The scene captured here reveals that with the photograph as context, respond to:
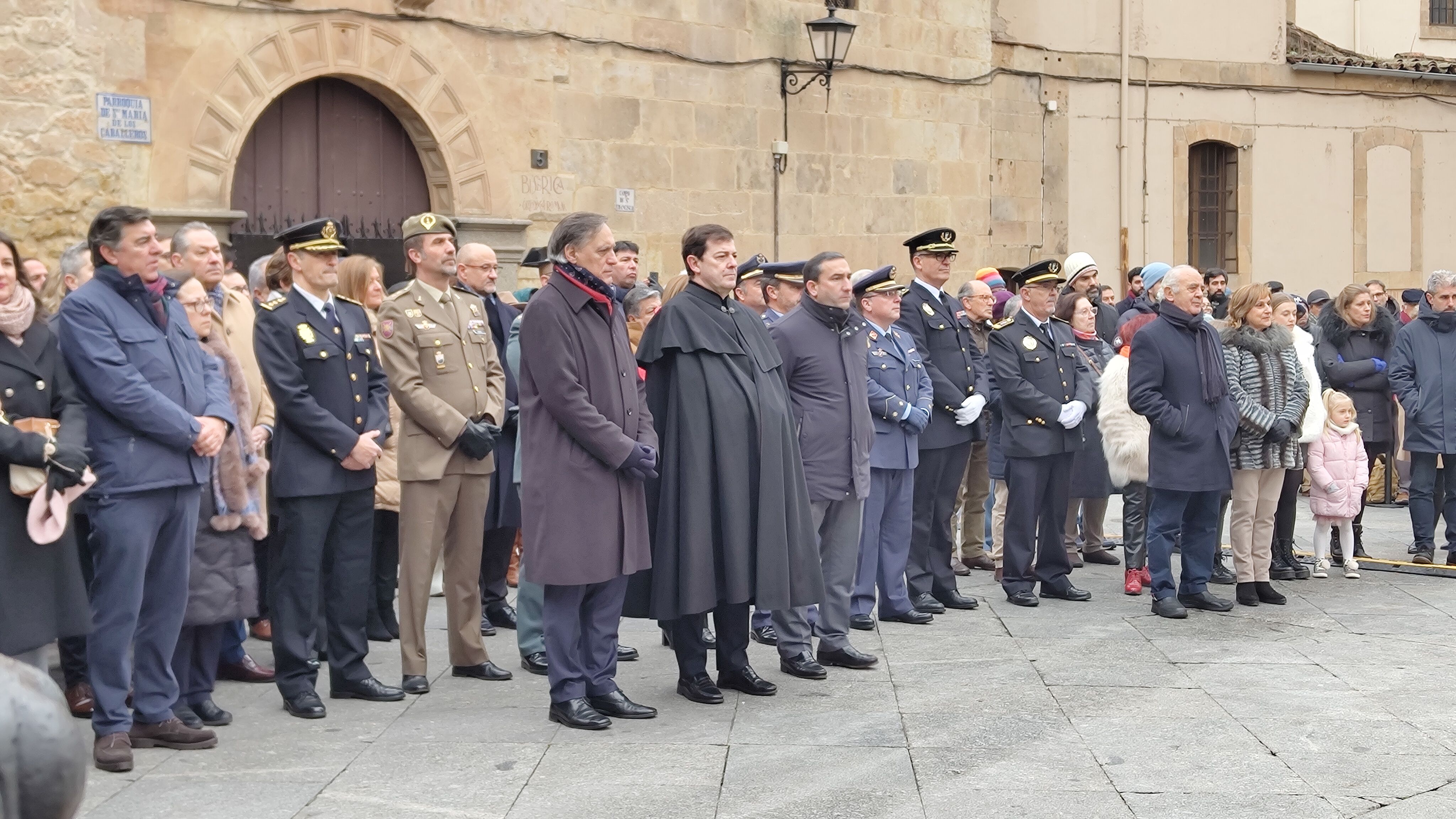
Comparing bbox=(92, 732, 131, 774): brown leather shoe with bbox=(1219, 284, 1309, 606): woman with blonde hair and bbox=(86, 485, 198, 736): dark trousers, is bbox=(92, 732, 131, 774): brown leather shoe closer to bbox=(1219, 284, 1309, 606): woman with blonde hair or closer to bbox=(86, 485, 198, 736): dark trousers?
A: bbox=(86, 485, 198, 736): dark trousers

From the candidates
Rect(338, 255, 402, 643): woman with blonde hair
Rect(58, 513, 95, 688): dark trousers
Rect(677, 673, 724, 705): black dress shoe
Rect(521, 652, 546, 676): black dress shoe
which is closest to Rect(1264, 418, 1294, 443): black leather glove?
Rect(677, 673, 724, 705): black dress shoe

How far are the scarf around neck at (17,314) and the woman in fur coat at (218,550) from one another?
85 centimetres

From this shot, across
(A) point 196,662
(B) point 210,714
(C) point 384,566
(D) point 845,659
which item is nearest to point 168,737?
(B) point 210,714

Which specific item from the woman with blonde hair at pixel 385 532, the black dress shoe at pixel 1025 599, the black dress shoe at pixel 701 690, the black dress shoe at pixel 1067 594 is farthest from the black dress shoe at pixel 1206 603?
the woman with blonde hair at pixel 385 532

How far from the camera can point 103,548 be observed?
5.64 metres

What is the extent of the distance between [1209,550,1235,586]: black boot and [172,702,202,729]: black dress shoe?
20.4 ft

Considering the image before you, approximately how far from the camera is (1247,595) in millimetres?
9141

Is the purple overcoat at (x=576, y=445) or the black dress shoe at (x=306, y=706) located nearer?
the purple overcoat at (x=576, y=445)

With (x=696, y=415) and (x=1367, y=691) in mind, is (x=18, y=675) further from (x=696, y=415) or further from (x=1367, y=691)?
(x=1367, y=691)

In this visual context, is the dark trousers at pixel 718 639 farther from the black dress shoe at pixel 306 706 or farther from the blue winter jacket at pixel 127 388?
the blue winter jacket at pixel 127 388

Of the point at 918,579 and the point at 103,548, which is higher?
the point at 103,548

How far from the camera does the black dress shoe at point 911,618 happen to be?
8617 mm

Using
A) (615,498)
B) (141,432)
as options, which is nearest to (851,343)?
(615,498)

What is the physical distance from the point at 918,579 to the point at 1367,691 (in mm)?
2781
